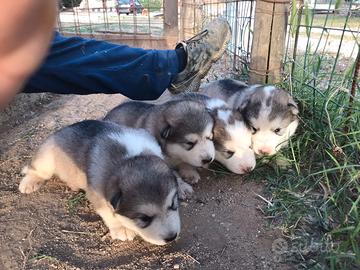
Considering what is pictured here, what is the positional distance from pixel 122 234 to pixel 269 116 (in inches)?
69.1

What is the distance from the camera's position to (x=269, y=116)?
380 cm

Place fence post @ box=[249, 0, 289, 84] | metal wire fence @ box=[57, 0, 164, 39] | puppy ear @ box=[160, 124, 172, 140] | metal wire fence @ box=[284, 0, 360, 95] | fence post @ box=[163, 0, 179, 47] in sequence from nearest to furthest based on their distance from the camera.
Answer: metal wire fence @ box=[284, 0, 360, 95] → puppy ear @ box=[160, 124, 172, 140] → fence post @ box=[249, 0, 289, 84] → fence post @ box=[163, 0, 179, 47] → metal wire fence @ box=[57, 0, 164, 39]

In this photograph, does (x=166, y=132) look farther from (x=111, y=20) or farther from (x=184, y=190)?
(x=111, y=20)

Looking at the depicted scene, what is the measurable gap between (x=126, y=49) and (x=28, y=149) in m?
1.37

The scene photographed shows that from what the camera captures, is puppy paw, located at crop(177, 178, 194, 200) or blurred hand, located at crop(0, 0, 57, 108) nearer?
blurred hand, located at crop(0, 0, 57, 108)

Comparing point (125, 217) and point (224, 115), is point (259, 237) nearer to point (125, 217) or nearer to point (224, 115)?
point (125, 217)

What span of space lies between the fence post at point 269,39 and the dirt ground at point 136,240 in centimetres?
126

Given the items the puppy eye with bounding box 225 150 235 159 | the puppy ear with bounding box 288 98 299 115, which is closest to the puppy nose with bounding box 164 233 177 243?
the puppy eye with bounding box 225 150 235 159

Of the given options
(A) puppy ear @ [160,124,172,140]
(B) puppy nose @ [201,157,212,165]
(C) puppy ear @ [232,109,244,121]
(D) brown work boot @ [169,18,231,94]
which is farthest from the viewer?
(D) brown work boot @ [169,18,231,94]

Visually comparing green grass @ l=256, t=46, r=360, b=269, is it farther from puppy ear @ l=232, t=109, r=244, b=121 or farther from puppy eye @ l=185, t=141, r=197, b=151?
puppy eye @ l=185, t=141, r=197, b=151

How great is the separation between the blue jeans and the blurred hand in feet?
8.16

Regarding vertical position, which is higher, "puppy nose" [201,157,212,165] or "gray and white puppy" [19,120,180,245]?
"gray and white puppy" [19,120,180,245]

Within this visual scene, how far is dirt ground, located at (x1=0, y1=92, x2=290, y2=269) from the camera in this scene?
262 centimetres


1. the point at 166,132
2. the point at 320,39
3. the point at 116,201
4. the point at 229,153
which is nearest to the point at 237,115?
the point at 229,153
